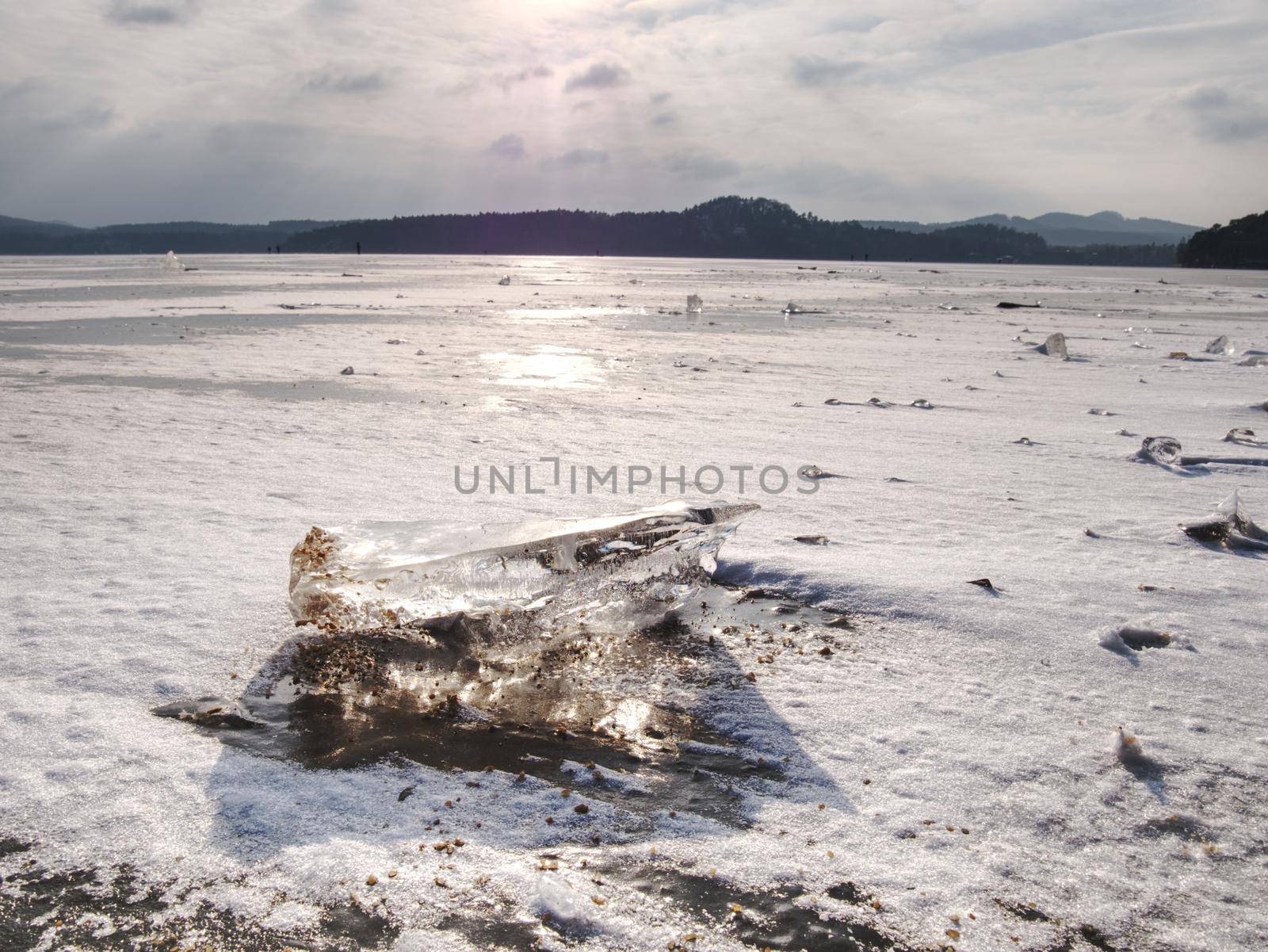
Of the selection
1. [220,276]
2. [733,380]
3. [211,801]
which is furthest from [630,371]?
[220,276]

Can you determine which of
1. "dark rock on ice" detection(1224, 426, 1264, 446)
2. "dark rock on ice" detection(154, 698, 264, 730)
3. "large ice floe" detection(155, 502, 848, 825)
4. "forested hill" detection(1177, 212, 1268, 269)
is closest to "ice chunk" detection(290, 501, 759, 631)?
→ "large ice floe" detection(155, 502, 848, 825)

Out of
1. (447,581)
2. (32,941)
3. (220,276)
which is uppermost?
(220,276)

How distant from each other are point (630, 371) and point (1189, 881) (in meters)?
7.54

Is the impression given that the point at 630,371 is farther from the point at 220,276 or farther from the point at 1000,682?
the point at 220,276

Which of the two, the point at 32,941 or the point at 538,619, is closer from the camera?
the point at 32,941

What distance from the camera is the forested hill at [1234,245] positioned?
75.5 metres

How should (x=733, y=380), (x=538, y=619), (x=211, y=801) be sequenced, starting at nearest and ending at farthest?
(x=211, y=801), (x=538, y=619), (x=733, y=380)

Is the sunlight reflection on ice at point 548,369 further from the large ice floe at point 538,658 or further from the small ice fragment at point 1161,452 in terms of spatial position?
the large ice floe at point 538,658

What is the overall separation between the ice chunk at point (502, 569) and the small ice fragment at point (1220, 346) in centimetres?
1063

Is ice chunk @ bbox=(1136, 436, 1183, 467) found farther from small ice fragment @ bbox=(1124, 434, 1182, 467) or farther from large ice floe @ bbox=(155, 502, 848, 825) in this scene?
large ice floe @ bbox=(155, 502, 848, 825)

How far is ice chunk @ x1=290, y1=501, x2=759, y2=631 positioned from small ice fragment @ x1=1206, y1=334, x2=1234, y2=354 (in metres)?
10.6

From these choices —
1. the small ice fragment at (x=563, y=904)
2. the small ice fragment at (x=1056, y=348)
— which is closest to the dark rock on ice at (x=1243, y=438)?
the small ice fragment at (x=1056, y=348)

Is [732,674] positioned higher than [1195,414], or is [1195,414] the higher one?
[1195,414]

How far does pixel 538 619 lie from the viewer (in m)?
2.76
